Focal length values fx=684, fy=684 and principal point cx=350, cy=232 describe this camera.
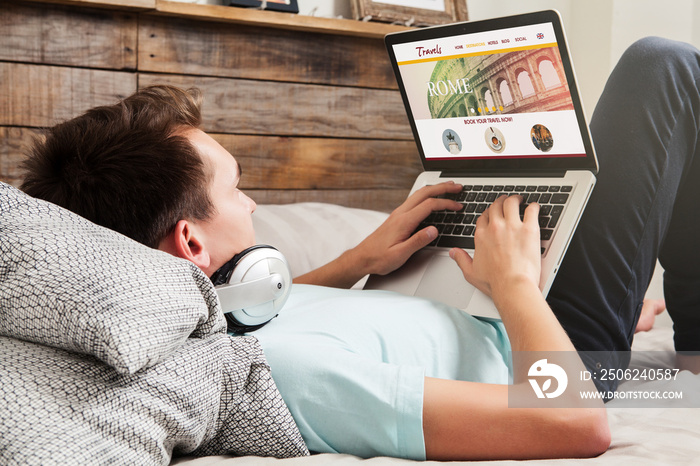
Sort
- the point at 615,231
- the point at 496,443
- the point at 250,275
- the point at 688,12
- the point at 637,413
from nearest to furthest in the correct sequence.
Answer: the point at 496,443 → the point at 250,275 → the point at 637,413 → the point at 615,231 → the point at 688,12

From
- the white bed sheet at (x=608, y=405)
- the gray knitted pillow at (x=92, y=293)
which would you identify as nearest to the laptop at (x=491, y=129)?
the white bed sheet at (x=608, y=405)

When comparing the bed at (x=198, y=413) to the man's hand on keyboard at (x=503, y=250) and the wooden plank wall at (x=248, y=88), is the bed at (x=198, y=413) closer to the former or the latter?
the man's hand on keyboard at (x=503, y=250)

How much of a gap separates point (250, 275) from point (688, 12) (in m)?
2.01

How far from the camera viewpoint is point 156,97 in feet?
3.09

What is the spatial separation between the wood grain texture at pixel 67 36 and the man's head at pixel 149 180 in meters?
0.82

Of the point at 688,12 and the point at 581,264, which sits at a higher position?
the point at 688,12

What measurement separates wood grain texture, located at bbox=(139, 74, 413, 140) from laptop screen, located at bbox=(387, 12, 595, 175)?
747mm

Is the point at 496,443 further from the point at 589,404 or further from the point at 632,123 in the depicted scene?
the point at 632,123

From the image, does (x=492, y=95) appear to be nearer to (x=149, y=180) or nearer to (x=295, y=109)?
(x=149, y=180)

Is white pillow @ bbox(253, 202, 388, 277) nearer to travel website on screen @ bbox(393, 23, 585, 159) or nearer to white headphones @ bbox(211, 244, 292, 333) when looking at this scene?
travel website on screen @ bbox(393, 23, 585, 159)

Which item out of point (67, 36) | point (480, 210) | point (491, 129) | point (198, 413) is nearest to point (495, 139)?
point (491, 129)

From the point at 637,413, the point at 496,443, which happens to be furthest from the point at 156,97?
the point at 637,413

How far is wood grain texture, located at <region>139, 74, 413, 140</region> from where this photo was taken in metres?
1.80

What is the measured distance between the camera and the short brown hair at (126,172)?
807 millimetres
